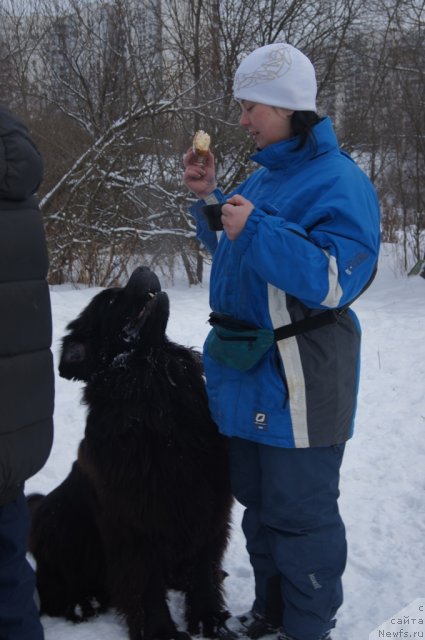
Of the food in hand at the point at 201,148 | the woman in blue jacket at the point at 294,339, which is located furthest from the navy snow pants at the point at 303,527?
the food in hand at the point at 201,148

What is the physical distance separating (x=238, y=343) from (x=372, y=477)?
2.20 meters

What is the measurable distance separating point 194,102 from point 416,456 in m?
6.88

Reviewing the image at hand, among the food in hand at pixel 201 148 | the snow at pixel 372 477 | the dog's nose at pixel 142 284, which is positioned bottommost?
the snow at pixel 372 477

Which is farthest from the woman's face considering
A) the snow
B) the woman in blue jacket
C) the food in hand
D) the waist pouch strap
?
the snow

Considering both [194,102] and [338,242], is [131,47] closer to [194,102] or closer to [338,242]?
[194,102]

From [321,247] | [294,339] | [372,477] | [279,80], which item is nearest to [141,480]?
[294,339]

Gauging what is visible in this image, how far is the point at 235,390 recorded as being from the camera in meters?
2.08

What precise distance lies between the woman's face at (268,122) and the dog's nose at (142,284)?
70cm

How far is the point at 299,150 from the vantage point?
197cm

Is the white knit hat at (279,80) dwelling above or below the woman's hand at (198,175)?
above

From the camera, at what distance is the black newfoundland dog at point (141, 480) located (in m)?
2.25

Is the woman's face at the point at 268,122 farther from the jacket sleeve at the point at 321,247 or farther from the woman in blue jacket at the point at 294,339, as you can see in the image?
the jacket sleeve at the point at 321,247

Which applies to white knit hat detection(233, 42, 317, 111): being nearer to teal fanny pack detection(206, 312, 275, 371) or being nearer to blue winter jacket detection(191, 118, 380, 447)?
blue winter jacket detection(191, 118, 380, 447)

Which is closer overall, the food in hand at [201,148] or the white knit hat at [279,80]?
the white knit hat at [279,80]
